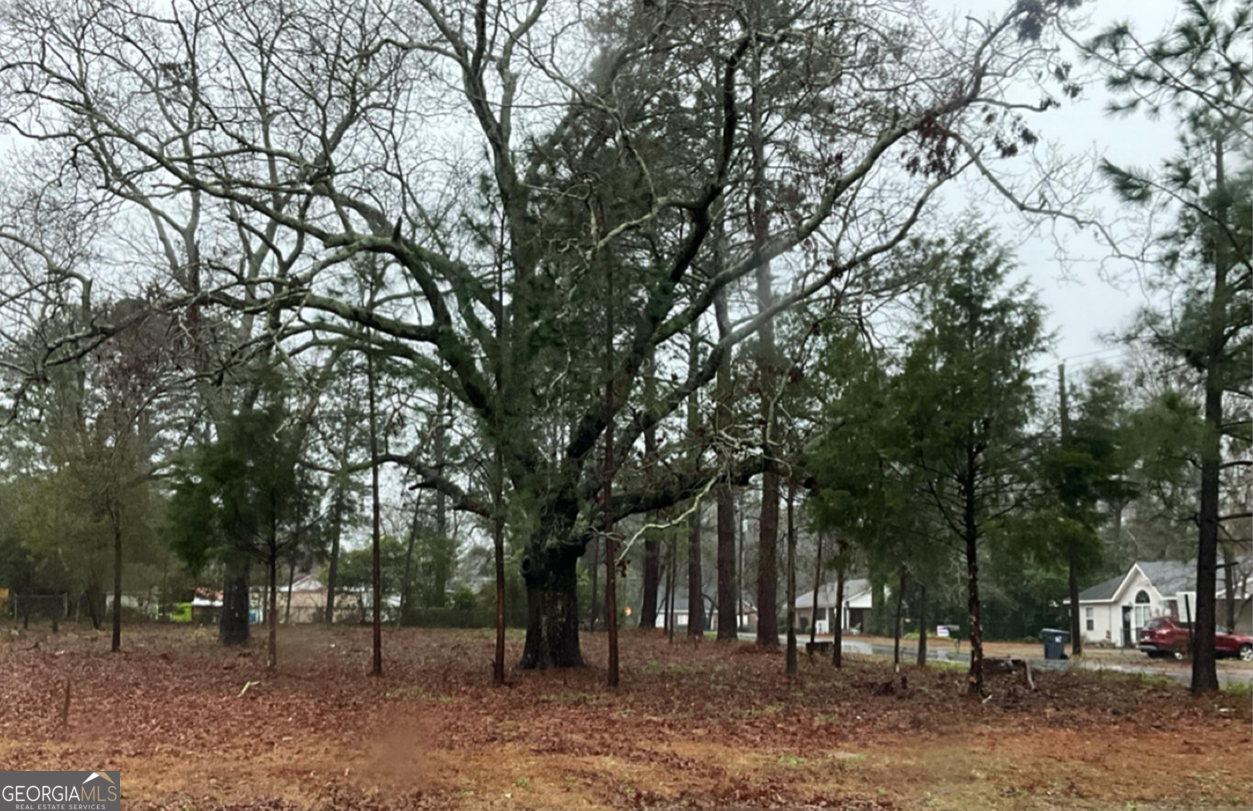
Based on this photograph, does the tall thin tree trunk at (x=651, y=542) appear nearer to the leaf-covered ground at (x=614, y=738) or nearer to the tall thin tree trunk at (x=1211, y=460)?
the leaf-covered ground at (x=614, y=738)

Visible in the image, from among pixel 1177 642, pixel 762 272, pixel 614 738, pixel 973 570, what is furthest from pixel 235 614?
pixel 1177 642

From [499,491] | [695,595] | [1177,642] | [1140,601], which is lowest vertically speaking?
[1177,642]

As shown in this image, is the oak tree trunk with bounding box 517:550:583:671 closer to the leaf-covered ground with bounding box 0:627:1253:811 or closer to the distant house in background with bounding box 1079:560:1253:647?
the leaf-covered ground with bounding box 0:627:1253:811

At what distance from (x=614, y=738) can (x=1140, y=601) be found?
42.5m

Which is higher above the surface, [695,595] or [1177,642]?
[695,595]

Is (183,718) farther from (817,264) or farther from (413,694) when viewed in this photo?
(817,264)

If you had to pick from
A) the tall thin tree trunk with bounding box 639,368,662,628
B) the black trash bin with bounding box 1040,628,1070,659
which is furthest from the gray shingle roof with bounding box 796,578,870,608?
the black trash bin with bounding box 1040,628,1070,659

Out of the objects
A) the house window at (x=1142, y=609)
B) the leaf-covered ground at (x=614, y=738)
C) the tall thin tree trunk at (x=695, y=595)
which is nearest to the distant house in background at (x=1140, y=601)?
the house window at (x=1142, y=609)

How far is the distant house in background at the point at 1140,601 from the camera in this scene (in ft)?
143

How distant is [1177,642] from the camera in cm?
3297

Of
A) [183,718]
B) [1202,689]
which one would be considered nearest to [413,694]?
[183,718]

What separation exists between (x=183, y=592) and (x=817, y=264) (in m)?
29.9

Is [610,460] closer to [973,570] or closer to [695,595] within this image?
[973,570]

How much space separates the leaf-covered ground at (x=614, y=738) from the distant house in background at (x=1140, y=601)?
93.8ft
